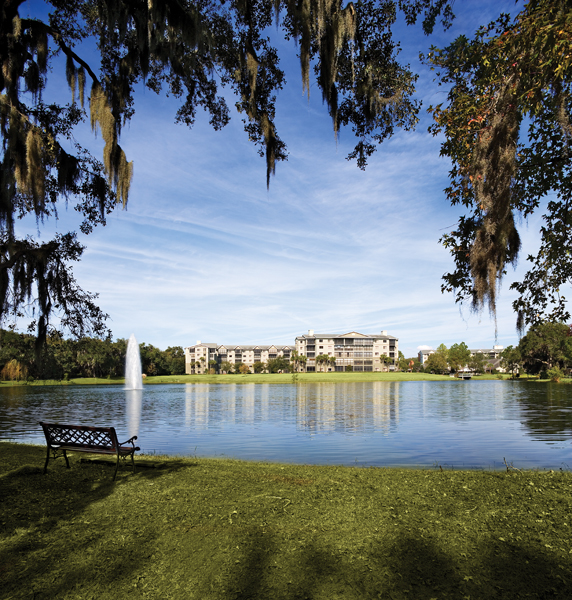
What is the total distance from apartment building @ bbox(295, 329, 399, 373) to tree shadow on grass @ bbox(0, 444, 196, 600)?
138039 millimetres

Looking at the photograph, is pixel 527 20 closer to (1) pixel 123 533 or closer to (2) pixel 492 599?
(2) pixel 492 599

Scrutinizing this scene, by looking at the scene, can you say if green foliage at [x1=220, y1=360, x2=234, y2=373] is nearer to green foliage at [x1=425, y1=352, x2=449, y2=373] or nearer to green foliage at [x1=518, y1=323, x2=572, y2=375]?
green foliage at [x1=425, y1=352, x2=449, y2=373]

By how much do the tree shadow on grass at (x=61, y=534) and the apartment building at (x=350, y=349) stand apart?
453 feet

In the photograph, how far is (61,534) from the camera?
475 centimetres

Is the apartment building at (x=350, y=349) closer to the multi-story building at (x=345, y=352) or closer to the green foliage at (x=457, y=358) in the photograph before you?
the multi-story building at (x=345, y=352)

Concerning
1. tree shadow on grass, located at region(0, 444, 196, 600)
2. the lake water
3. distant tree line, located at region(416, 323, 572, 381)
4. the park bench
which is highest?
distant tree line, located at region(416, 323, 572, 381)

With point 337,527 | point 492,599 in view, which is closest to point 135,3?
point 337,527

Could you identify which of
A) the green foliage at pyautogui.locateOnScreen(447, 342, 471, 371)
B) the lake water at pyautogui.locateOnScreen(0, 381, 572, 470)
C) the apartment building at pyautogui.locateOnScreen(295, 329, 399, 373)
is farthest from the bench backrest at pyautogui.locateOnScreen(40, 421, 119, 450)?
the apartment building at pyautogui.locateOnScreen(295, 329, 399, 373)

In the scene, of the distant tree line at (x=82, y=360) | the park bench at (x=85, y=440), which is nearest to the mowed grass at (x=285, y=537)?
the park bench at (x=85, y=440)

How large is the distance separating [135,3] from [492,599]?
8.84 m

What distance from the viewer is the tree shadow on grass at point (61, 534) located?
3.85m

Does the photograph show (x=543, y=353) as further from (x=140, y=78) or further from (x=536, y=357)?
(x=140, y=78)

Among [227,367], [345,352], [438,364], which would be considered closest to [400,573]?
[227,367]

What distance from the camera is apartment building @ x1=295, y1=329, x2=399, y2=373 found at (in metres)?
144
